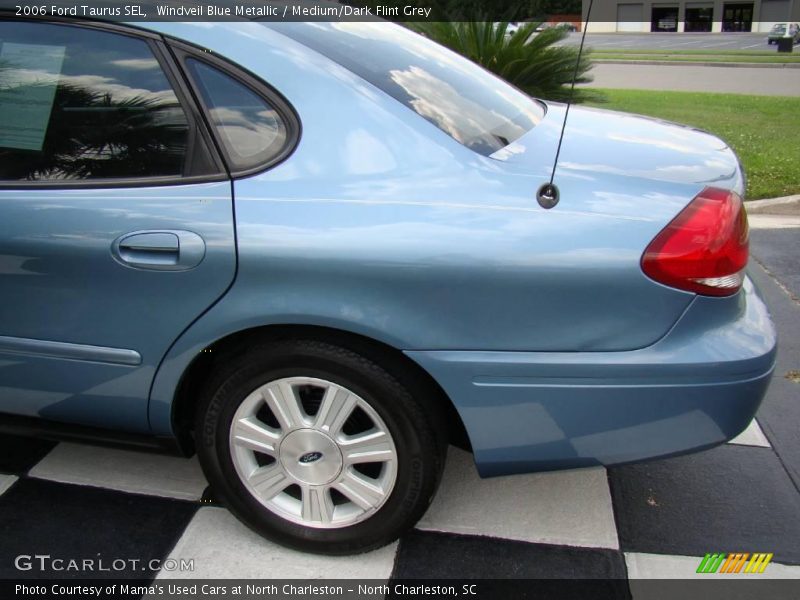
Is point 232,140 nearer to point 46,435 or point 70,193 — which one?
point 70,193

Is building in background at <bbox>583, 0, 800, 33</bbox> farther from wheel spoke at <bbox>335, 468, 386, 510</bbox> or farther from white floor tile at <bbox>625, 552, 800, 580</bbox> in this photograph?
wheel spoke at <bbox>335, 468, 386, 510</bbox>

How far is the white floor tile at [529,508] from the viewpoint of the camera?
2.50 meters

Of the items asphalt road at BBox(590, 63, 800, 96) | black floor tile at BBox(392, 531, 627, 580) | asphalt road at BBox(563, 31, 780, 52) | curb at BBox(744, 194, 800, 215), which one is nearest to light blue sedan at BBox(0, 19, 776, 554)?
black floor tile at BBox(392, 531, 627, 580)

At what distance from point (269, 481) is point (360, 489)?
0.92 feet

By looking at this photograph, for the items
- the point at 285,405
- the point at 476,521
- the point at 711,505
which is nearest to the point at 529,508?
the point at 476,521

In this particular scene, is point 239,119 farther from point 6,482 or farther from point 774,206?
point 774,206

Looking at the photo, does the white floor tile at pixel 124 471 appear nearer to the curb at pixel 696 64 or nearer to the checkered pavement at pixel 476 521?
the checkered pavement at pixel 476 521

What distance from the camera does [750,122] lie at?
36.9ft

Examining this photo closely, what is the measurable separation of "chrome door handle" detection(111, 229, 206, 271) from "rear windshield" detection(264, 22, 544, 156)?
652 mm

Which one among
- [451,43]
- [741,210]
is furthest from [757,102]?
[741,210]

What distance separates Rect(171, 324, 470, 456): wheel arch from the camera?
2.09 meters

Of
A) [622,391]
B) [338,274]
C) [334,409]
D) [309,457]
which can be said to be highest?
[338,274]

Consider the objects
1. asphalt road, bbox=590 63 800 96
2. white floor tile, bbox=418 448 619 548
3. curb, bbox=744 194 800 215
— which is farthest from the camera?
asphalt road, bbox=590 63 800 96

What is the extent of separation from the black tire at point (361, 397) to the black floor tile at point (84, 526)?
290 mm
